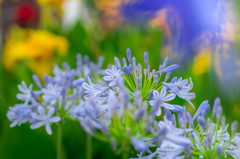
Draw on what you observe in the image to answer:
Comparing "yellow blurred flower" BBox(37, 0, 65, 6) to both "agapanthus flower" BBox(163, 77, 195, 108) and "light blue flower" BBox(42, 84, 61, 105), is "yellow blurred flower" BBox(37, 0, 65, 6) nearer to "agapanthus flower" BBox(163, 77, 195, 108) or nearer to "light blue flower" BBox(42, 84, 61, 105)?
"light blue flower" BBox(42, 84, 61, 105)

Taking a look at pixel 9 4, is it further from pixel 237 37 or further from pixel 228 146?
pixel 228 146

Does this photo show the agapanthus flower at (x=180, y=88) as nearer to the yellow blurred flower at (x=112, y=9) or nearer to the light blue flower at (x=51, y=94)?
the light blue flower at (x=51, y=94)

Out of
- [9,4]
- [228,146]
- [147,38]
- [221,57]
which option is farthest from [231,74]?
[9,4]

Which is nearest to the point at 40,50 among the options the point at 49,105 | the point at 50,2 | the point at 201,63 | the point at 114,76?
the point at 50,2

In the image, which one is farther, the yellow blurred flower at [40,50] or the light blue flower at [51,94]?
Result: the yellow blurred flower at [40,50]

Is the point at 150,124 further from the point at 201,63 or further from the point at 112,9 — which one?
the point at 112,9

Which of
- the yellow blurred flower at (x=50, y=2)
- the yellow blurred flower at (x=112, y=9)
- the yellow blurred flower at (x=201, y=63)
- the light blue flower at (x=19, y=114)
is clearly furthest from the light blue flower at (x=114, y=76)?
the yellow blurred flower at (x=112, y=9)

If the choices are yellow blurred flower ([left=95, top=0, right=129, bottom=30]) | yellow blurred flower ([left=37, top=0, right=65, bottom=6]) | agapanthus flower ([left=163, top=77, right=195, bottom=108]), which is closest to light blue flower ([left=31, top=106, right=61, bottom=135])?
agapanthus flower ([left=163, top=77, right=195, bottom=108])
